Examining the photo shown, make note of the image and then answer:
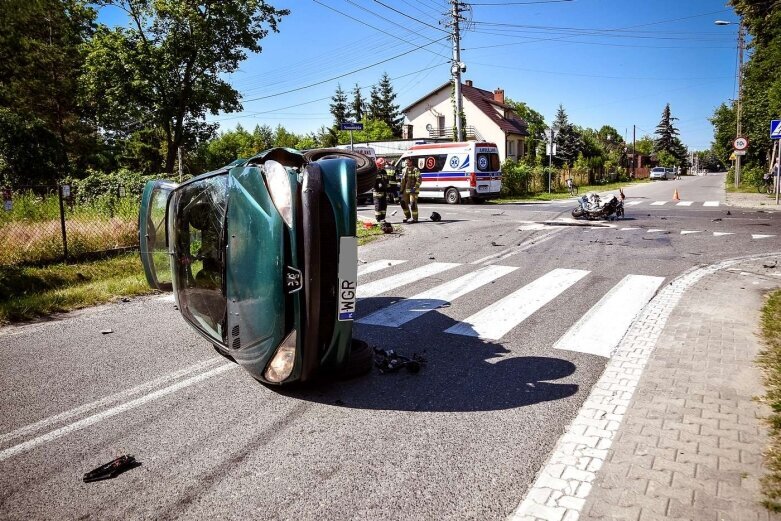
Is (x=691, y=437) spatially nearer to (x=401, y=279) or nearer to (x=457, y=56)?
→ (x=401, y=279)

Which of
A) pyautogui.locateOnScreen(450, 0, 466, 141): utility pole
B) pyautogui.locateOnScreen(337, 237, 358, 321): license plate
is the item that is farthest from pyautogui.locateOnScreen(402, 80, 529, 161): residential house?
pyautogui.locateOnScreen(337, 237, 358, 321): license plate

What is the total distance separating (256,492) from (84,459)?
44.3 inches

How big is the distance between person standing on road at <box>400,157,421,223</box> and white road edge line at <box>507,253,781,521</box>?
11011 millimetres

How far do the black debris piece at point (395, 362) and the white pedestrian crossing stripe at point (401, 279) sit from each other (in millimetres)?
2428

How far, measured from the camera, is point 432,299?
6637 millimetres

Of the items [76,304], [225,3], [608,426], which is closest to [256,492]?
[608,426]

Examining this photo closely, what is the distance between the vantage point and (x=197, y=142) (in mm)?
30406

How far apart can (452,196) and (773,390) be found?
21.2 meters

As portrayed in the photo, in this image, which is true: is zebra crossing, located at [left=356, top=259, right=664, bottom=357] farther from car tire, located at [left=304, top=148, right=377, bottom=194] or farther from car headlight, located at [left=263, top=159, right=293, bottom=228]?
car headlight, located at [left=263, top=159, right=293, bottom=228]

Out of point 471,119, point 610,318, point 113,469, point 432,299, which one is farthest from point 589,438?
point 471,119

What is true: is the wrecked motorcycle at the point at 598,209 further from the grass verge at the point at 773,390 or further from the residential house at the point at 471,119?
the residential house at the point at 471,119

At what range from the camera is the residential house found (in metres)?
48.8

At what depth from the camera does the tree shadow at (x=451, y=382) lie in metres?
3.66

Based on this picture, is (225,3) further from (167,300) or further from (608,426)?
(608,426)
